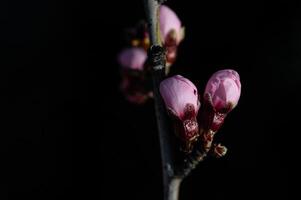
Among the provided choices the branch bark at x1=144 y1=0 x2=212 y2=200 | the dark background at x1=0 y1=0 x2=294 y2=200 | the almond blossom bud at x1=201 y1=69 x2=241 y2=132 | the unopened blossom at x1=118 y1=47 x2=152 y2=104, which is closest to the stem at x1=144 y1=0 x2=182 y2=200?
the branch bark at x1=144 y1=0 x2=212 y2=200

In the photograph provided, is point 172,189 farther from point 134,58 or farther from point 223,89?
point 134,58

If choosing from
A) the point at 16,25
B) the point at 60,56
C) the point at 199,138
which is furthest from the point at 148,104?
the point at 199,138

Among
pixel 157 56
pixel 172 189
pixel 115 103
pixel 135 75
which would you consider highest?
pixel 157 56

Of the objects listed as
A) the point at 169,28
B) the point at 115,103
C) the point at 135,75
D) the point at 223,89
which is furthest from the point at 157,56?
the point at 115,103

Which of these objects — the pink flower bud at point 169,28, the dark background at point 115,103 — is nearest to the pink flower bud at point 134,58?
the pink flower bud at point 169,28

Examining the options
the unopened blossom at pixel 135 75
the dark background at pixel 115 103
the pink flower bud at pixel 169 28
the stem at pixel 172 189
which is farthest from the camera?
the dark background at pixel 115 103

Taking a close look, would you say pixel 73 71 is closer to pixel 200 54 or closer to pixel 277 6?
pixel 200 54

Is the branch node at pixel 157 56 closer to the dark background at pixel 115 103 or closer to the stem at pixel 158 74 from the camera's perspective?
the stem at pixel 158 74

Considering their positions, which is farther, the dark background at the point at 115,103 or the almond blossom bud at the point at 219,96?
the dark background at the point at 115,103
